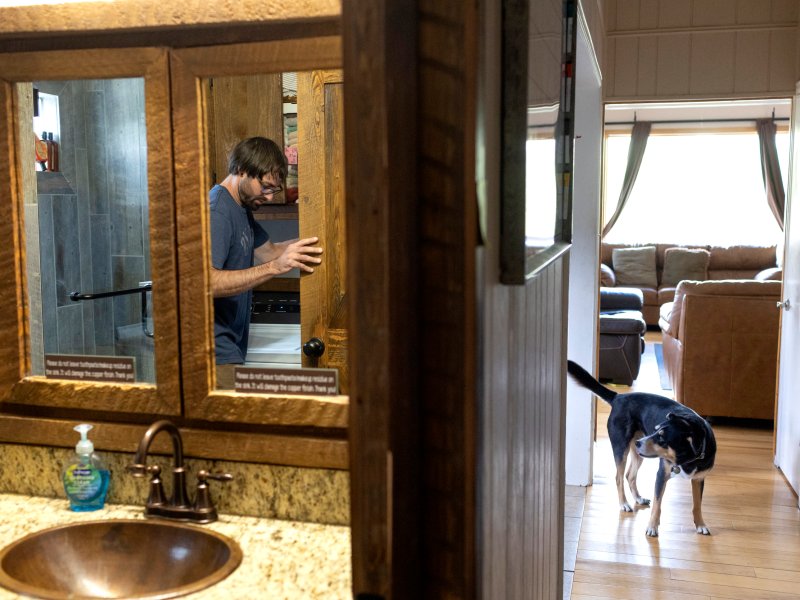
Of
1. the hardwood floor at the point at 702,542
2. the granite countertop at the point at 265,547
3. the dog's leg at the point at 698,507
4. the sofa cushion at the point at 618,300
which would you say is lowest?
the hardwood floor at the point at 702,542

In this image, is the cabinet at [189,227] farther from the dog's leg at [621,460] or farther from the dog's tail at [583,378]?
the dog's leg at [621,460]

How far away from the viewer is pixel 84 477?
1.52 m

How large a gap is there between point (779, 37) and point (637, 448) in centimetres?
260

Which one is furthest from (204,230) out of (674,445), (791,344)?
(791,344)

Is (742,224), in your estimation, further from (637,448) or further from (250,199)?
(250,199)

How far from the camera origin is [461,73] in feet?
3.10

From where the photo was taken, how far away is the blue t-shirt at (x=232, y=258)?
154cm

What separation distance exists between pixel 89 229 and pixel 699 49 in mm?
4372

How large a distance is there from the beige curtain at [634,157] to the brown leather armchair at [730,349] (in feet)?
20.0

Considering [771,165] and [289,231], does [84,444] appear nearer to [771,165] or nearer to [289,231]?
[289,231]

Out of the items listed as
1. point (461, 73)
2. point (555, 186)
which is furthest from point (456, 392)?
point (555, 186)

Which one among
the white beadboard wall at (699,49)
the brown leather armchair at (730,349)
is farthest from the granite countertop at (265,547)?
the brown leather armchair at (730,349)

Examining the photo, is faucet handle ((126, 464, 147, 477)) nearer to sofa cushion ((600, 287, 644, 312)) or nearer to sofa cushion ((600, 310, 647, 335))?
sofa cushion ((600, 310, 647, 335))

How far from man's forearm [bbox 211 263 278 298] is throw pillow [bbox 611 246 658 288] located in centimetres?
969
